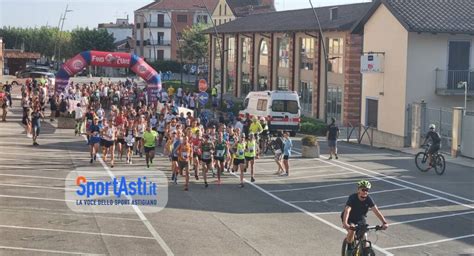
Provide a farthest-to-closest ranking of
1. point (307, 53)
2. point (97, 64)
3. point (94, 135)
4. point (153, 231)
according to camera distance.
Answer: point (307, 53)
point (97, 64)
point (94, 135)
point (153, 231)

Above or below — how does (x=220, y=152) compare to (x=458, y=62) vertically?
below

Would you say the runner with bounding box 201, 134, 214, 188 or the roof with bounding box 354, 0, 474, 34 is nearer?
the runner with bounding box 201, 134, 214, 188

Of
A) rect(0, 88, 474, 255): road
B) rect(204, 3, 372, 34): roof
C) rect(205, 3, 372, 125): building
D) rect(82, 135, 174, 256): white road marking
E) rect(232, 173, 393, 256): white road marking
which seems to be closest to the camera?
rect(82, 135, 174, 256): white road marking

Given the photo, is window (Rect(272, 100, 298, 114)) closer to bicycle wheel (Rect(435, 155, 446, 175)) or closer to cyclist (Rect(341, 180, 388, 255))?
bicycle wheel (Rect(435, 155, 446, 175))

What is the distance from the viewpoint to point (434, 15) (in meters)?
38.3

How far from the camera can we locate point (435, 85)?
1507 inches

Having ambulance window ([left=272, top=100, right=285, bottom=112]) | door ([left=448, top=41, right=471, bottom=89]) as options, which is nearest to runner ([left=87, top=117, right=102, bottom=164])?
ambulance window ([left=272, top=100, right=285, bottom=112])

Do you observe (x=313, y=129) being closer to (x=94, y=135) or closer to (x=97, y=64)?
(x=97, y=64)

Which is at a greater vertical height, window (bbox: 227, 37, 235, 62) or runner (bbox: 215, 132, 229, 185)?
window (bbox: 227, 37, 235, 62)

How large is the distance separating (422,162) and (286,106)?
12.2m

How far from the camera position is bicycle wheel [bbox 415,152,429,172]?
2723 cm

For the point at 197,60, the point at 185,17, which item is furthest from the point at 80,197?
the point at 185,17

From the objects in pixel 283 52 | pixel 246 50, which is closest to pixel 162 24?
pixel 246 50

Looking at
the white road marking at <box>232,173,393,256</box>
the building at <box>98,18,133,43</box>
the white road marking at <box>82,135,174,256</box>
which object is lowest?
the white road marking at <box>232,173,393,256</box>
